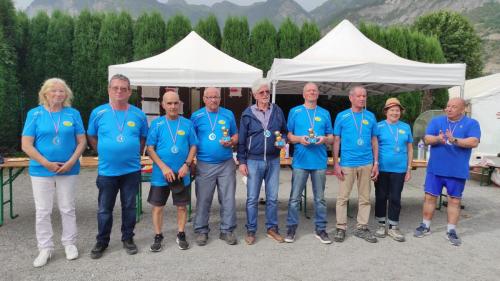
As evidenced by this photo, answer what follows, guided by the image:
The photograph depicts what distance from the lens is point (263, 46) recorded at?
33.0 feet

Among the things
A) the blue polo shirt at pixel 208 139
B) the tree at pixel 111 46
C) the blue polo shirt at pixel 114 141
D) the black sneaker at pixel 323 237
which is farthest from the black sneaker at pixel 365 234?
the tree at pixel 111 46

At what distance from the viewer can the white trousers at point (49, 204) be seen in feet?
10.1

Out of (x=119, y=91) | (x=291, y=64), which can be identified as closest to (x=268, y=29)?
(x=291, y=64)

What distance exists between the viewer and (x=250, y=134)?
3.64 metres

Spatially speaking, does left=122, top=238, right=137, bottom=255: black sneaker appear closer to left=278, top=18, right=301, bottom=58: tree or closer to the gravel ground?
the gravel ground

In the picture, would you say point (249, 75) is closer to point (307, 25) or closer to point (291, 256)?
point (291, 256)

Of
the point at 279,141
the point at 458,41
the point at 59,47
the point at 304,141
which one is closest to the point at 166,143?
the point at 279,141

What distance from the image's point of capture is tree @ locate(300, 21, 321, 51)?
33.4 ft

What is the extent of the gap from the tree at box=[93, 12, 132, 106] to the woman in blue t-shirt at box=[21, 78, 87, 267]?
22.6 feet

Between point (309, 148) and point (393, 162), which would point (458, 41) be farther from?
point (309, 148)

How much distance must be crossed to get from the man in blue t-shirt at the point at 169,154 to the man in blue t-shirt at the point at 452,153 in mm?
2646

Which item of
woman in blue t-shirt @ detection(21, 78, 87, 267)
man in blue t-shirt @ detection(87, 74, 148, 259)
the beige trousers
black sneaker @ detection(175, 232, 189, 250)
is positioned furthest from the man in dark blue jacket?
woman in blue t-shirt @ detection(21, 78, 87, 267)

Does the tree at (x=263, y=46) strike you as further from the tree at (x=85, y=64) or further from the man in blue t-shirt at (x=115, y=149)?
the man in blue t-shirt at (x=115, y=149)

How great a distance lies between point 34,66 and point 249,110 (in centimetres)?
821
